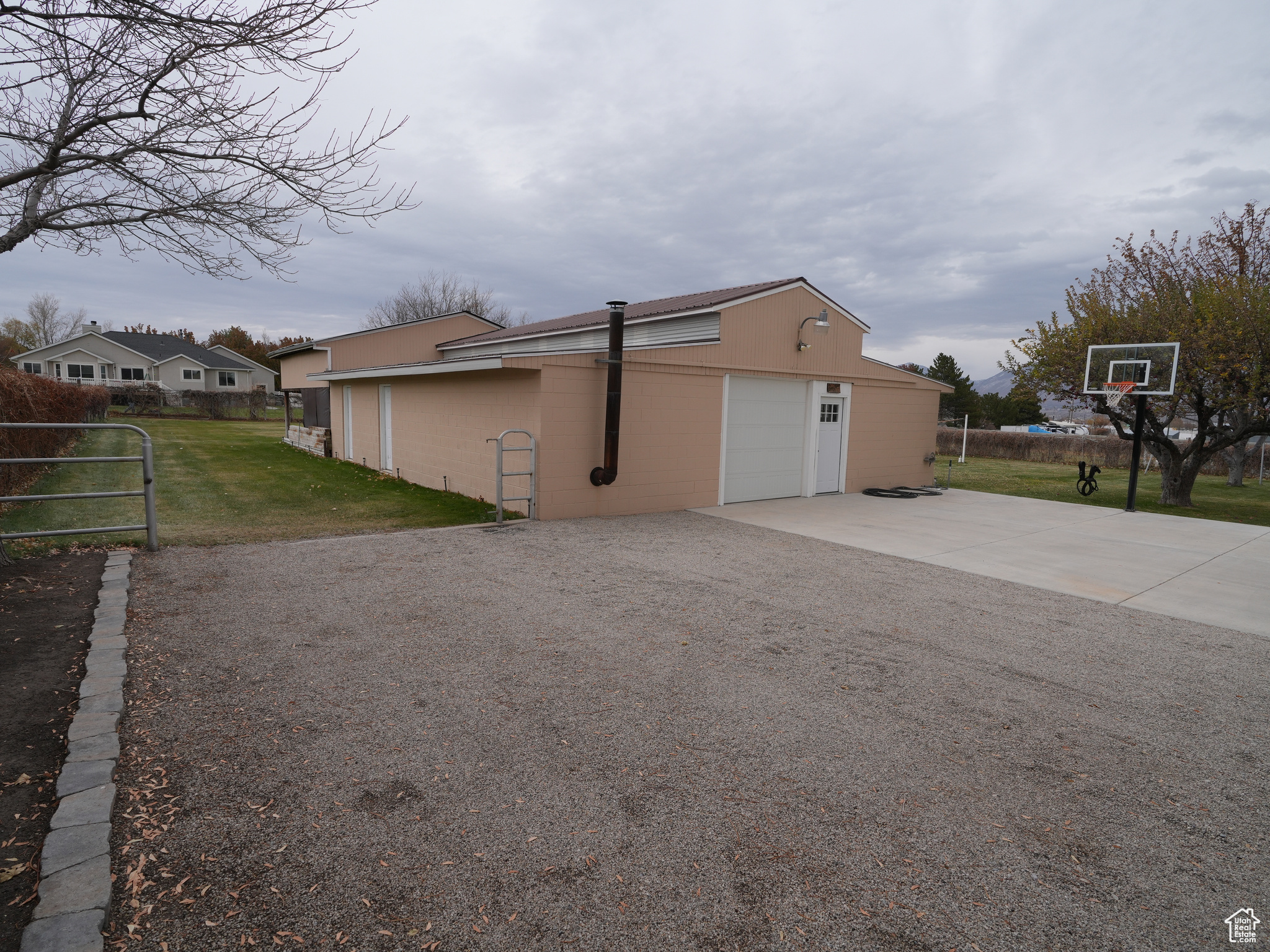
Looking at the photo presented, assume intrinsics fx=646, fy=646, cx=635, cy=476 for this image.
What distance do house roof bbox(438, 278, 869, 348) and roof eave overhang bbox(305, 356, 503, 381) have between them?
11.4ft

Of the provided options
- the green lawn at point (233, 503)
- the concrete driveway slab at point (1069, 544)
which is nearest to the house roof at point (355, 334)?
the green lawn at point (233, 503)

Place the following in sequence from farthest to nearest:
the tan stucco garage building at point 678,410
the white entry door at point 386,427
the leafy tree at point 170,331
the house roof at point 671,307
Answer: the leafy tree at point 170,331
the white entry door at point 386,427
the house roof at point 671,307
the tan stucco garage building at point 678,410

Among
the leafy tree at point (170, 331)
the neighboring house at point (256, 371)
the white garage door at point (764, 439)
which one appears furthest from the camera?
the leafy tree at point (170, 331)

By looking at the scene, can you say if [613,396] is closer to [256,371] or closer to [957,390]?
[957,390]

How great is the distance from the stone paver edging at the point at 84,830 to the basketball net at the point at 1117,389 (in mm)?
16305

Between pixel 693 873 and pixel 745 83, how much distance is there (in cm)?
1102

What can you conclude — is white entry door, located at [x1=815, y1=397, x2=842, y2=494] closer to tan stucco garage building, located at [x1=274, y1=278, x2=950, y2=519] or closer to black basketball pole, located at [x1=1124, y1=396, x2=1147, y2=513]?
tan stucco garage building, located at [x1=274, y1=278, x2=950, y2=519]

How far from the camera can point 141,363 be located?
4322 centimetres

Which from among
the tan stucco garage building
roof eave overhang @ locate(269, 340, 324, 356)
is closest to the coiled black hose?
the tan stucco garage building

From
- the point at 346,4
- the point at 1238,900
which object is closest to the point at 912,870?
the point at 1238,900

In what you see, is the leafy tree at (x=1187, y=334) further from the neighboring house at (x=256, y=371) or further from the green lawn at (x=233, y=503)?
the neighboring house at (x=256, y=371)

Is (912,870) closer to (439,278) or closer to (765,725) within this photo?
(765,725)

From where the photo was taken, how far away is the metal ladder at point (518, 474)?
27.8 feet

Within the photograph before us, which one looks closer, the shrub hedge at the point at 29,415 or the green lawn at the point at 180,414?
the shrub hedge at the point at 29,415
